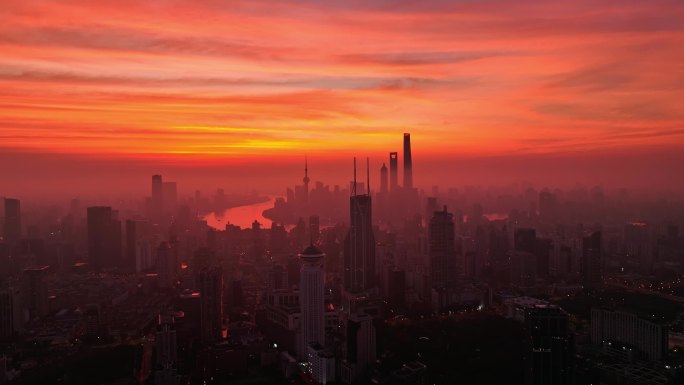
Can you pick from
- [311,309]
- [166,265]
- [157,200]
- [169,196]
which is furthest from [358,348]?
[169,196]

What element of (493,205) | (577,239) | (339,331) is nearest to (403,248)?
(577,239)

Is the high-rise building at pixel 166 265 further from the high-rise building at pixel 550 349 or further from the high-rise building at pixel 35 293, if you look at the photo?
the high-rise building at pixel 550 349

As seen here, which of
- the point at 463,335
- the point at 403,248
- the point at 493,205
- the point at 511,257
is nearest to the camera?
the point at 463,335

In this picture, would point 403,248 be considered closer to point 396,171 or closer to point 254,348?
point 396,171

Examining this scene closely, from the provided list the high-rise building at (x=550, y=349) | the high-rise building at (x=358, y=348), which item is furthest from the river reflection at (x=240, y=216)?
the high-rise building at (x=550, y=349)

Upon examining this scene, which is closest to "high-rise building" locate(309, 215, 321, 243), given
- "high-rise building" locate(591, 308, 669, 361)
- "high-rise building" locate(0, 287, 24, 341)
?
"high-rise building" locate(0, 287, 24, 341)

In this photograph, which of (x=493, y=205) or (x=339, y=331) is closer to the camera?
(x=339, y=331)
